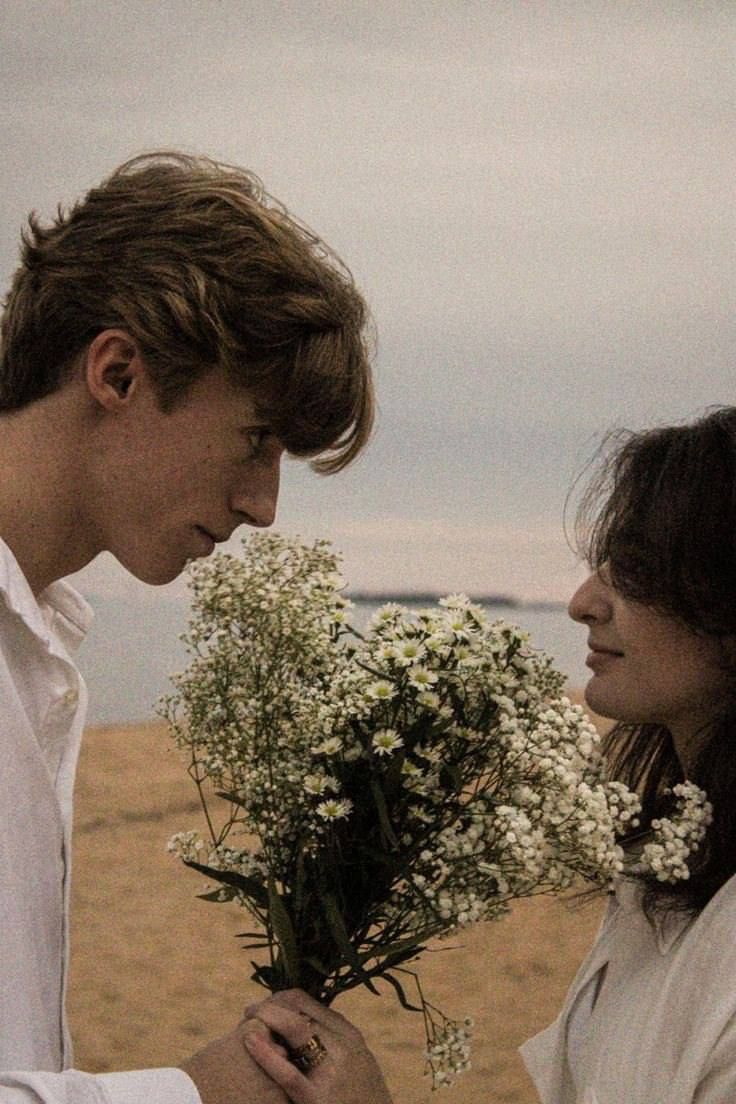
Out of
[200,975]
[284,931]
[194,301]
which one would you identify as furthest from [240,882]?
[200,975]

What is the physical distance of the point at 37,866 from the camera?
7.66 feet

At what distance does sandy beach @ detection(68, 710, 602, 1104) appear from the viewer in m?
11.0

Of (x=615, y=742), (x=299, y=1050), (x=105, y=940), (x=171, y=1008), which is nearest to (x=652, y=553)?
(x=615, y=742)

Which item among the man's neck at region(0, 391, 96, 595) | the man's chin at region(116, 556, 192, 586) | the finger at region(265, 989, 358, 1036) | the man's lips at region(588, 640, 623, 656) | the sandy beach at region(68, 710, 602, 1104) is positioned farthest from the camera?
the sandy beach at region(68, 710, 602, 1104)

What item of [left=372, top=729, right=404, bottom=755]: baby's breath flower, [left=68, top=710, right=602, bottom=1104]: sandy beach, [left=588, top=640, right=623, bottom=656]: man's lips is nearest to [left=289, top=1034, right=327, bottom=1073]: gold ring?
[left=372, top=729, right=404, bottom=755]: baby's breath flower

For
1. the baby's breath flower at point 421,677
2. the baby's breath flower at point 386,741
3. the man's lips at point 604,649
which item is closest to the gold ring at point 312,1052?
the baby's breath flower at point 386,741

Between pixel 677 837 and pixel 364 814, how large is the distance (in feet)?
1.66

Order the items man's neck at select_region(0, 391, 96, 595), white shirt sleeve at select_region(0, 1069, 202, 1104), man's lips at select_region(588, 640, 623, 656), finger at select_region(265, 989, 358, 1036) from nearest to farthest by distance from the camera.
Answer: white shirt sleeve at select_region(0, 1069, 202, 1104) → finger at select_region(265, 989, 358, 1036) → man's neck at select_region(0, 391, 96, 595) → man's lips at select_region(588, 640, 623, 656)

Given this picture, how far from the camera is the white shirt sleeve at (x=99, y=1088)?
2051 mm

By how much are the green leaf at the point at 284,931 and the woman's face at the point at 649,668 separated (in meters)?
0.67

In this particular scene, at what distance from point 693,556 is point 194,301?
3.22 ft

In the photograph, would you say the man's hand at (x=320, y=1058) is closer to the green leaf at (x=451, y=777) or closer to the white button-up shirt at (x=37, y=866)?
the white button-up shirt at (x=37, y=866)

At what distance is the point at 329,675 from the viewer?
93.7 inches

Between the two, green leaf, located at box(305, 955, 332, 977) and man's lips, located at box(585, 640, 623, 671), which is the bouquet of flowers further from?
man's lips, located at box(585, 640, 623, 671)
